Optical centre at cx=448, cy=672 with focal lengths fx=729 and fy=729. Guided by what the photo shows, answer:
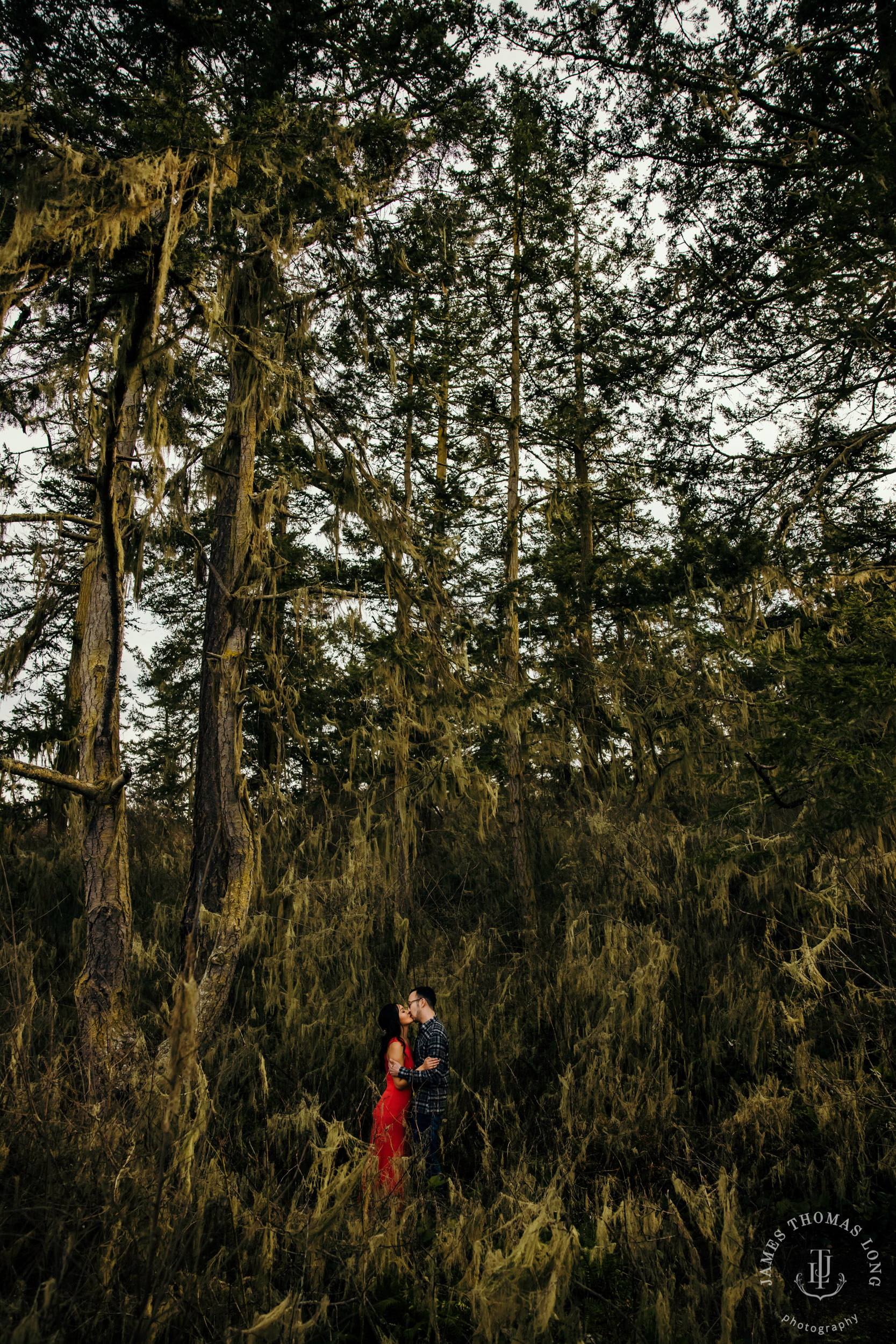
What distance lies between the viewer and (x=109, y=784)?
5.55 meters

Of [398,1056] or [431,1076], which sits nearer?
[431,1076]

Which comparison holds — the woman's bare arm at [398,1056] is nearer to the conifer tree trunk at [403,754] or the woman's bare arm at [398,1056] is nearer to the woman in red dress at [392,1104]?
the woman in red dress at [392,1104]

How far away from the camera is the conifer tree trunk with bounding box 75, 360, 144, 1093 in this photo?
520 cm

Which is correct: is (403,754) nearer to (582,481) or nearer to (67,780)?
(67,780)

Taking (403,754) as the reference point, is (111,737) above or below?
below

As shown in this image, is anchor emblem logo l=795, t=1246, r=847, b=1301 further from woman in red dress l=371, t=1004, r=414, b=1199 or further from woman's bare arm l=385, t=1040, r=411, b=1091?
woman's bare arm l=385, t=1040, r=411, b=1091

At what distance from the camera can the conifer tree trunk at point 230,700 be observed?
20.8 feet

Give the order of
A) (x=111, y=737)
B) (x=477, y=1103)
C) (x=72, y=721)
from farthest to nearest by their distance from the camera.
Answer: (x=72, y=721), (x=477, y=1103), (x=111, y=737)

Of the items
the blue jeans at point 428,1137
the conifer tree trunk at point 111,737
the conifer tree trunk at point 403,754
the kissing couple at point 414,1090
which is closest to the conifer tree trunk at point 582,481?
the conifer tree trunk at point 403,754

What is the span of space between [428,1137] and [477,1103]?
3.21 feet

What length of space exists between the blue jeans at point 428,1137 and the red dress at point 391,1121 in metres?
0.10

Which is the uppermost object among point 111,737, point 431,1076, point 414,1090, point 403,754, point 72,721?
point 72,721

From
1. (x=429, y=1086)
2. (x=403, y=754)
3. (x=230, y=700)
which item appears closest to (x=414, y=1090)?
(x=429, y=1086)

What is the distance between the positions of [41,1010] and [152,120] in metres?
6.93
